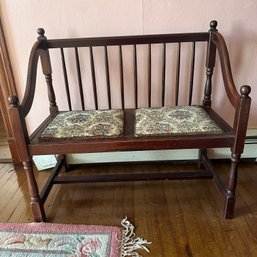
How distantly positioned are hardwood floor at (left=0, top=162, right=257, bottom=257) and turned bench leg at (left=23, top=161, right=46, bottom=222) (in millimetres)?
75

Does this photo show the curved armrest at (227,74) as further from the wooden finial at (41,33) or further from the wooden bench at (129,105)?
the wooden finial at (41,33)

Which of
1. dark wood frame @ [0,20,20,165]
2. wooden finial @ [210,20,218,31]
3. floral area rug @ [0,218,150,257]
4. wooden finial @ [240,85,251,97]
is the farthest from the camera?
dark wood frame @ [0,20,20,165]

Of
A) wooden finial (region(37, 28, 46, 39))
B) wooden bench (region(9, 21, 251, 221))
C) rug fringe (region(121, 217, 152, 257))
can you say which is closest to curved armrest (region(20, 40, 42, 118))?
wooden bench (region(9, 21, 251, 221))

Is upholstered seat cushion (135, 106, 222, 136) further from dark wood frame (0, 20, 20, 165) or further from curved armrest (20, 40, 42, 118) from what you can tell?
dark wood frame (0, 20, 20, 165)

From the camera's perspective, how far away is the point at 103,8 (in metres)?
1.24

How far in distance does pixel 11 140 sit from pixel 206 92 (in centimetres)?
116

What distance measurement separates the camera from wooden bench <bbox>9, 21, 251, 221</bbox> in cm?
98

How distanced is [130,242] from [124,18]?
1041 mm

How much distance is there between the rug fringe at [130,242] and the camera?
979mm

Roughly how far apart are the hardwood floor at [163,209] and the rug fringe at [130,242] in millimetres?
28

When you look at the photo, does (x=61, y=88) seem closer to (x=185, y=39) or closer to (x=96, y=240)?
(x=185, y=39)

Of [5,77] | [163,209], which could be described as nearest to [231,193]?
[163,209]

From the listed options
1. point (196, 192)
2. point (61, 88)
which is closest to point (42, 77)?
point (61, 88)

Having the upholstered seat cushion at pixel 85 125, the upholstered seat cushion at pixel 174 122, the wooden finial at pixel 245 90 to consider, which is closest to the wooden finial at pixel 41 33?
the upholstered seat cushion at pixel 85 125
